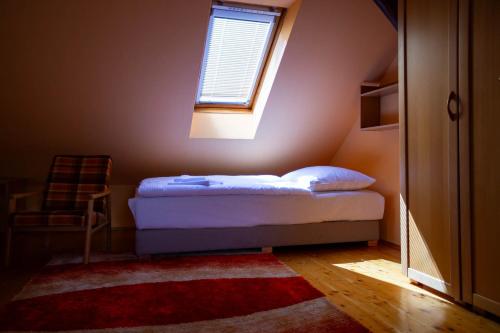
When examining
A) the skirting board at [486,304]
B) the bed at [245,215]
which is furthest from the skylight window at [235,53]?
the skirting board at [486,304]

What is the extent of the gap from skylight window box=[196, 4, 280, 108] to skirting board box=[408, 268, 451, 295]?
7.92ft

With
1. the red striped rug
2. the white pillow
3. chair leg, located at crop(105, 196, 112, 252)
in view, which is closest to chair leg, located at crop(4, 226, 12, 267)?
the red striped rug

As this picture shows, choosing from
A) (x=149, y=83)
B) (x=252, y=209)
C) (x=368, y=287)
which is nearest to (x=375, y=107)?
(x=252, y=209)

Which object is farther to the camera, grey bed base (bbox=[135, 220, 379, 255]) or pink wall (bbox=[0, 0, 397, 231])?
grey bed base (bbox=[135, 220, 379, 255])

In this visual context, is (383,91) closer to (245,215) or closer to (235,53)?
(235,53)

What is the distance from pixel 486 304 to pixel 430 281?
39 centimetres

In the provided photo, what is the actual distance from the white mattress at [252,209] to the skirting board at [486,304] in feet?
5.09

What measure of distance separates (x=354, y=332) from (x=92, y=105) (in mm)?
2864

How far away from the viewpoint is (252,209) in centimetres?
324

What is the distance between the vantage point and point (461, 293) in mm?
2068

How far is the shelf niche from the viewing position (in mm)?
3682

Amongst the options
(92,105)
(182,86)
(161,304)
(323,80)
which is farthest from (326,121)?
(161,304)

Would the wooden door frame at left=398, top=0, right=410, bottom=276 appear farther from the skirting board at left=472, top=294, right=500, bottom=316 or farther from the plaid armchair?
the plaid armchair

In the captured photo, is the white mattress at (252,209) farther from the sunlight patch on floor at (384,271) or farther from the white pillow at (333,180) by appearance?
the sunlight patch on floor at (384,271)
